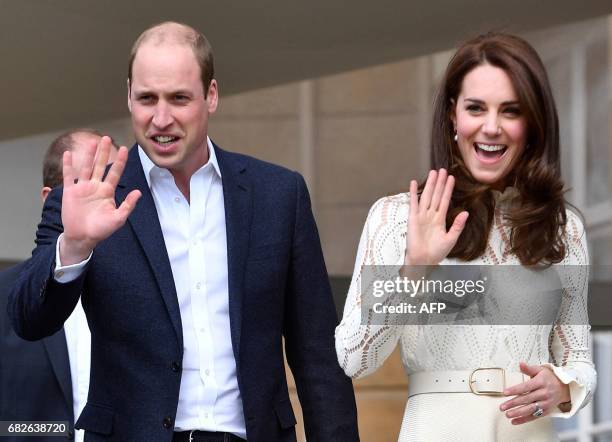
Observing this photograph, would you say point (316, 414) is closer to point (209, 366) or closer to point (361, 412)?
point (209, 366)

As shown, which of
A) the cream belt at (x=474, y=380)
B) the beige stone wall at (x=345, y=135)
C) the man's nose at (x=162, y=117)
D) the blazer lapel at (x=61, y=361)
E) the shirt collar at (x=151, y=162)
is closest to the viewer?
the cream belt at (x=474, y=380)

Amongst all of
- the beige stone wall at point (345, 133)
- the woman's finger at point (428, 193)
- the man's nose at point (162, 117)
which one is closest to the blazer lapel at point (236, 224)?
the man's nose at point (162, 117)

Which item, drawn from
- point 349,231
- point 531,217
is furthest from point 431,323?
point 349,231

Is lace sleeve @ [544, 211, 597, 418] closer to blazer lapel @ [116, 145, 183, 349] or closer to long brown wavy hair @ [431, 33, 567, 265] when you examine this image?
long brown wavy hair @ [431, 33, 567, 265]

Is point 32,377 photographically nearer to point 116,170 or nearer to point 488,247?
point 116,170

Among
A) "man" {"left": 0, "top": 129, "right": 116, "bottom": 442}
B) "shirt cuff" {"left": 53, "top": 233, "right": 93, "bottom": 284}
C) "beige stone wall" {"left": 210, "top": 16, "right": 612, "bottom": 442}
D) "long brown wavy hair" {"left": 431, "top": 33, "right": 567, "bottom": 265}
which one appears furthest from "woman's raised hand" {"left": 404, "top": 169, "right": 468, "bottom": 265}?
"beige stone wall" {"left": 210, "top": 16, "right": 612, "bottom": 442}

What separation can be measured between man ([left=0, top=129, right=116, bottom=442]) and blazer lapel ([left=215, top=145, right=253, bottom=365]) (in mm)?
676

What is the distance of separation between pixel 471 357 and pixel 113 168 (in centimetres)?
78

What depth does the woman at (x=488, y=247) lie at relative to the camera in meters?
2.77

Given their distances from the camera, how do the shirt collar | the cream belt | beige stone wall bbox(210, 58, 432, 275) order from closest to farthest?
the cream belt → the shirt collar → beige stone wall bbox(210, 58, 432, 275)

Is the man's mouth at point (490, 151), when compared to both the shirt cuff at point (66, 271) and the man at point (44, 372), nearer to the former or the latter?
the shirt cuff at point (66, 271)

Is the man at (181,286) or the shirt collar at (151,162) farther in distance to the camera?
the shirt collar at (151,162)

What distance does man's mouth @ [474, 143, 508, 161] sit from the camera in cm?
289

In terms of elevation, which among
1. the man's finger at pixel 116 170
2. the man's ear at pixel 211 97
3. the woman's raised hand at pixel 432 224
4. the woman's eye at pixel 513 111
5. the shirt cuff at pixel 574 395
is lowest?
the shirt cuff at pixel 574 395
